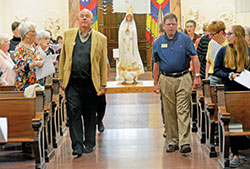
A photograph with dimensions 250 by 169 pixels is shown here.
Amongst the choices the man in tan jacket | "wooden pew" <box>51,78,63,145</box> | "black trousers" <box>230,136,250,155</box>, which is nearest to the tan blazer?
the man in tan jacket

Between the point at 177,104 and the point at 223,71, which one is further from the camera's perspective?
the point at 177,104

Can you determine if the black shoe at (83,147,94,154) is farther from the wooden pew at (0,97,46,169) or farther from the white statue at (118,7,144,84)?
the white statue at (118,7,144,84)

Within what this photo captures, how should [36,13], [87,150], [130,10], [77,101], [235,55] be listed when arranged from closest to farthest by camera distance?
[235,55], [77,101], [87,150], [130,10], [36,13]

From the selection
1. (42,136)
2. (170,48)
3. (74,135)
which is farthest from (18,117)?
(170,48)

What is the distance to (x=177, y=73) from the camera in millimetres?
5055

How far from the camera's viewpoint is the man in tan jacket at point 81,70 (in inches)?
197

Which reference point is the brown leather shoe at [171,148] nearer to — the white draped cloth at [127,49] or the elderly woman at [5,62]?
the elderly woman at [5,62]

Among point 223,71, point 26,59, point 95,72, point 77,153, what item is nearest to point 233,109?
point 223,71

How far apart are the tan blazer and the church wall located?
1040cm

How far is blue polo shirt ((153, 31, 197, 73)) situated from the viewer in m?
5.04

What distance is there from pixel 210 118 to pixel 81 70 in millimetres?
1677

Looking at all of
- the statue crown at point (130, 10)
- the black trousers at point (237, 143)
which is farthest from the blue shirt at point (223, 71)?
the statue crown at point (130, 10)

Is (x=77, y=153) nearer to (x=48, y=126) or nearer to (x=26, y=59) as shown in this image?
(x=48, y=126)

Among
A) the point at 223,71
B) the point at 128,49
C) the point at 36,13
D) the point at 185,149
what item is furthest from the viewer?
the point at 36,13
